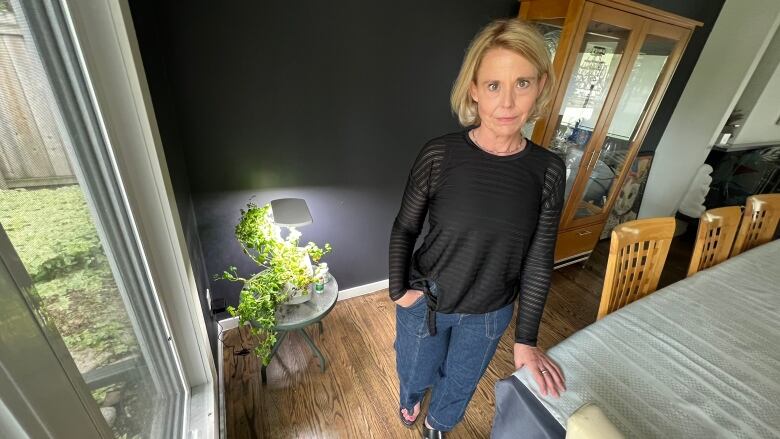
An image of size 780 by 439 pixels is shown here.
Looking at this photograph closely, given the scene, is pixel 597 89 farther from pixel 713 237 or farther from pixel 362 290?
pixel 362 290

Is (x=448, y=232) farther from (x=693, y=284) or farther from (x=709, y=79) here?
(x=709, y=79)

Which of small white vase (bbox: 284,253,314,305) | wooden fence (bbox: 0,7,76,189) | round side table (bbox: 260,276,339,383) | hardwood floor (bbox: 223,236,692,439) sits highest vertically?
wooden fence (bbox: 0,7,76,189)

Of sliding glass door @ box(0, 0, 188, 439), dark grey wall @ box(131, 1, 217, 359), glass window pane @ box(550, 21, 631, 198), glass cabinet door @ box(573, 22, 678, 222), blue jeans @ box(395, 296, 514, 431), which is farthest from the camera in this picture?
glass cabinet door @ box(573, 22, 678, 222)

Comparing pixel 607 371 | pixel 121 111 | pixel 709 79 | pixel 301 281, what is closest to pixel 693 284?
pixel 607 371

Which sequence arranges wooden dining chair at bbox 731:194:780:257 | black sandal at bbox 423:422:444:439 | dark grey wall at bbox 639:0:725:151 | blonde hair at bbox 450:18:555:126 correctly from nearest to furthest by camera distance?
blonde hair at bbox 450:18:555:126
black sandal at bbox 423:422:444:439
wooden dining chair at bbox 731:194:780:257
dark grey wall at bbox 639:0:725:151

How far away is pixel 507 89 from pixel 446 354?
0.91 meters

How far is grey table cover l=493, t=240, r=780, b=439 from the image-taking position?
0.69 metres

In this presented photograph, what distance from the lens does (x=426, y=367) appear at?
3.73 feet

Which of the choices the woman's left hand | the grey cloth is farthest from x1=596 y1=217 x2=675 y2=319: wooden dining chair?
the grey cloth

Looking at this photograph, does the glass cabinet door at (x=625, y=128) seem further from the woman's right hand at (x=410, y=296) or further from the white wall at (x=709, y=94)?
the woman's right hand at (x=410, y=296)

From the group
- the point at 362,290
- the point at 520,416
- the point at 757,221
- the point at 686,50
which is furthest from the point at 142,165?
the point at 686,50

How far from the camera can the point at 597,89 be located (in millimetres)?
1921

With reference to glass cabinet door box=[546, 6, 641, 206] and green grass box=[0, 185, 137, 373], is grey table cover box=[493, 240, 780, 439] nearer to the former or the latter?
green grass box=[0, 185, 137, 373]

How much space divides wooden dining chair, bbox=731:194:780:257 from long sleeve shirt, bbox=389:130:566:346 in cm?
144
